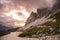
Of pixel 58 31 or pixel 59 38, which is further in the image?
pixel 58 31

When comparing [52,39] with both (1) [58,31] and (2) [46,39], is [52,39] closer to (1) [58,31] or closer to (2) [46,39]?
(2) [46,39]

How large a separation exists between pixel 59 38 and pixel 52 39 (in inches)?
146

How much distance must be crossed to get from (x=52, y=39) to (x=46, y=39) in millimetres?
2849

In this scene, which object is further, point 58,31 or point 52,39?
point 58,31

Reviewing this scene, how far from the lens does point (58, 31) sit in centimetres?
10856

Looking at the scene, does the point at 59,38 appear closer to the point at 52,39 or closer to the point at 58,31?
the point at 52,39

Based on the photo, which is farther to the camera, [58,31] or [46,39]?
[58,31]

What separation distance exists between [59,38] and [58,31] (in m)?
22.9

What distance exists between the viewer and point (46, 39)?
84.7 m

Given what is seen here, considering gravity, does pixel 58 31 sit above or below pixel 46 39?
above

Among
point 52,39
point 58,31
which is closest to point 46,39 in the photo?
point 52,39

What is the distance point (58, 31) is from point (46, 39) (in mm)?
25776

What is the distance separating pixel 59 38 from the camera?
86000mm
